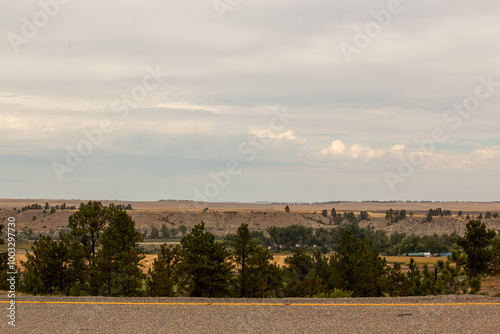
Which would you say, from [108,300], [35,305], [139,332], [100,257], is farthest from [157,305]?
[100,257]

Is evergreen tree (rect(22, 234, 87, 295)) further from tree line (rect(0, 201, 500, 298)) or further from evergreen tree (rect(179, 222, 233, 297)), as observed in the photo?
evergreen tree (rect(179, 222, 233, 297))

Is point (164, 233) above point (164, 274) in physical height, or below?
below

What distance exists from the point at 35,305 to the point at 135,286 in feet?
58.1

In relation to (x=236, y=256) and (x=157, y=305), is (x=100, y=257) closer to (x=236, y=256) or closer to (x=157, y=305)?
(x=236, y=256)

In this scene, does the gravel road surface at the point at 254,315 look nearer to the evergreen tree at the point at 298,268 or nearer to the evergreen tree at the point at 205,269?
the evergreen tree at the point at 205,269

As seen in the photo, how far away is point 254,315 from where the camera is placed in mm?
14734

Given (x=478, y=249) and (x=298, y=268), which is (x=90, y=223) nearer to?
(x=298, y=268)

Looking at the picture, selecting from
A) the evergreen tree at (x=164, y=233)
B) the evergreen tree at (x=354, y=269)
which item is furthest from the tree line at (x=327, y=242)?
the evergreen tree at (x=354, y=269)

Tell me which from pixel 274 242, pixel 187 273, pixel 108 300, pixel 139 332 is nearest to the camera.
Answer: pixel 139 332

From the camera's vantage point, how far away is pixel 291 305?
15992mm

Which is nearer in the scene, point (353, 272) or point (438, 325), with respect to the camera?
point (438, 325)

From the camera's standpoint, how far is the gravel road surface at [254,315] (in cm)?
1341

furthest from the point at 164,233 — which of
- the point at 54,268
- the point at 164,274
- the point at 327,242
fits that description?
the point at 164,274

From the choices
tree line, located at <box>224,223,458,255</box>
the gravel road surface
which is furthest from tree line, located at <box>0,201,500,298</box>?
tree line, located at <box>224,223,458,255</box>
